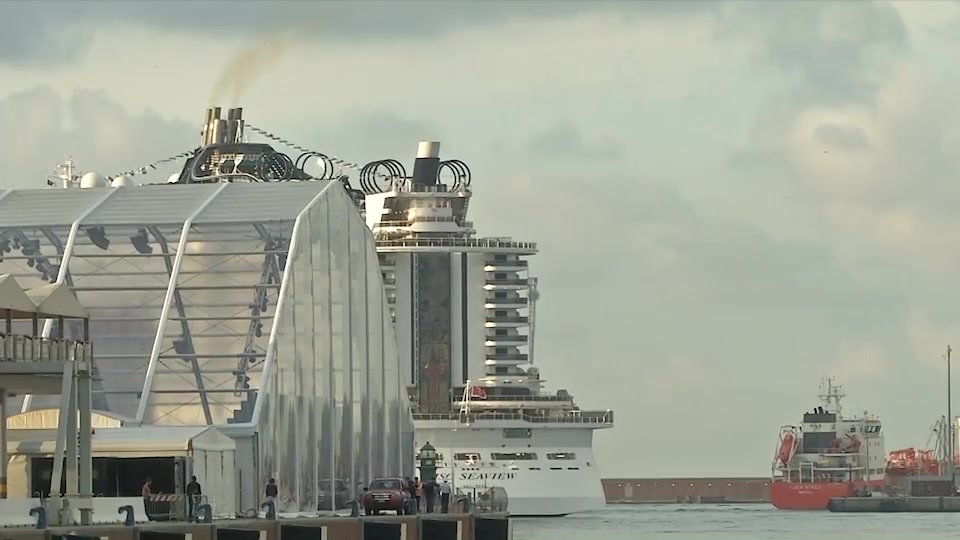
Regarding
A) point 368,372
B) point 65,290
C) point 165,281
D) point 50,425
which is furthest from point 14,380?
point 368,372

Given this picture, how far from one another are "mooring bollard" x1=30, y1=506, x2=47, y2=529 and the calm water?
78006 mm

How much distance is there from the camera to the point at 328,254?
8250cm

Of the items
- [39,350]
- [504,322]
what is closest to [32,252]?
[39,350]

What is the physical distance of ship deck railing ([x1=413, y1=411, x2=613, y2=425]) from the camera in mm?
171000

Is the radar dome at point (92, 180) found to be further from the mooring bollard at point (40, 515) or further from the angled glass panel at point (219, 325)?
the mooring bollard at point (40, 515)

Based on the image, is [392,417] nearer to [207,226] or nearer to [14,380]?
[207,226]

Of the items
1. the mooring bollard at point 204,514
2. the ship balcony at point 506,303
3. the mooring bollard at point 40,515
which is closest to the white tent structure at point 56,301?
the mooring bollard at point 204,514

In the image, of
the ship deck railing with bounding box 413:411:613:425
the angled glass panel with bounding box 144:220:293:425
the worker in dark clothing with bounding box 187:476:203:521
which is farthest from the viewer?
the ship deck railing with bounding box 413:411:613:425

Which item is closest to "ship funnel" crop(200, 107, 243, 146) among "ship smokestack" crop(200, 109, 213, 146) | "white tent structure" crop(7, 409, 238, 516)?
"ship smokestack" crop(200, 109, 213, 146)

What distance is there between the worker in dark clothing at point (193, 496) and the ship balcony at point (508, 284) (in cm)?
11234

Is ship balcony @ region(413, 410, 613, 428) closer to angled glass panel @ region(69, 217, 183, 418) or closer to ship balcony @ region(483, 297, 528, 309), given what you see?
ship balcony @ region(483, 297, 528, 309)

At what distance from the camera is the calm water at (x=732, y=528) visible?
142250 millimetres

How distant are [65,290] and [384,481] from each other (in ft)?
46.6

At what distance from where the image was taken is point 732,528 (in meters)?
162
